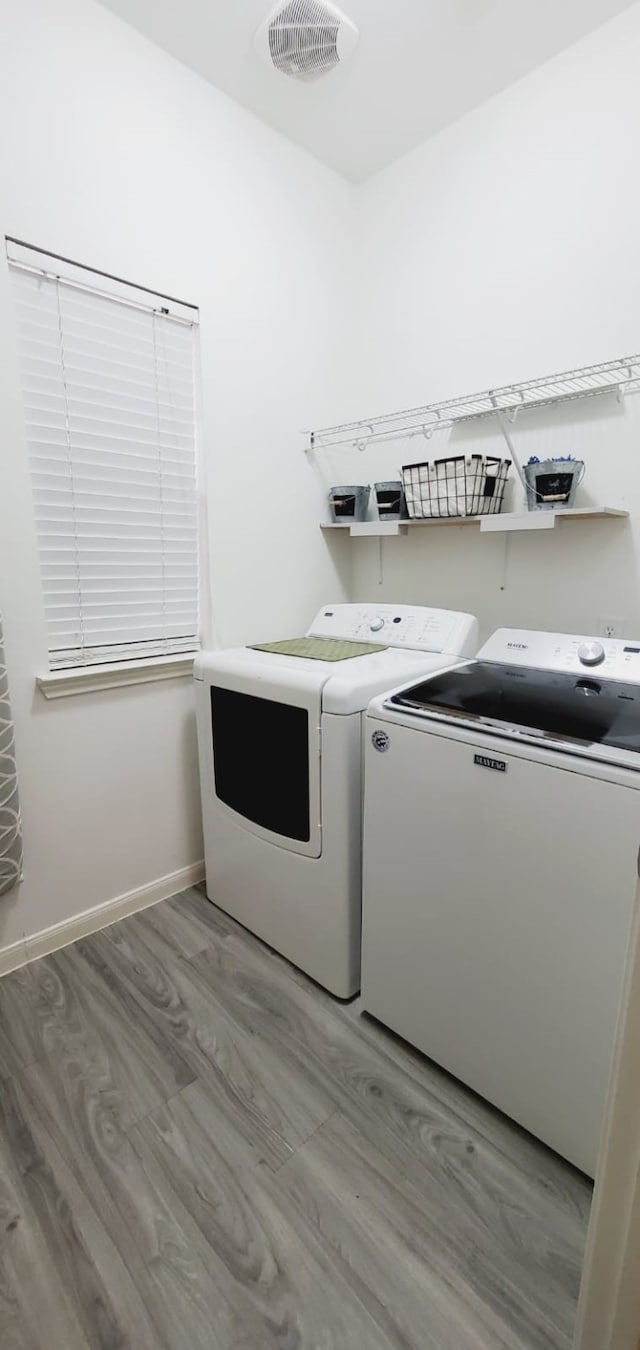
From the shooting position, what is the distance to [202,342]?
5.77ft

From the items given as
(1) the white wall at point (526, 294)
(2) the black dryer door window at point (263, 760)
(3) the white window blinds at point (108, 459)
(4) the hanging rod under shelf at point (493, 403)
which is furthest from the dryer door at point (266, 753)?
(4) the hanging rod under shelf at point (493, 403)

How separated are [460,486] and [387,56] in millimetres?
1216

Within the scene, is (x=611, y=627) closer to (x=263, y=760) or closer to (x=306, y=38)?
(x=263, y=760)

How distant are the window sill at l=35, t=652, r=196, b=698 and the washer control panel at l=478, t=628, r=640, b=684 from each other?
0.97m

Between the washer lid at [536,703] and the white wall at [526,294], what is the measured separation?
0.43 meters

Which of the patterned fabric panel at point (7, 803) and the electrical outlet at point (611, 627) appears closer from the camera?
the patterned fabric panel at point (7, 803)

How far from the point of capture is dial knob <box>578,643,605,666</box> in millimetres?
1377

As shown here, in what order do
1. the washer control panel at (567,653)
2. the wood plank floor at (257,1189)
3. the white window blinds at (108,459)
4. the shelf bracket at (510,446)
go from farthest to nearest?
the shelf bracket at (510,446)
the white window blinds at (108,459)
the washer control panel at (567,653)
the wood plank floor at (257,1189)

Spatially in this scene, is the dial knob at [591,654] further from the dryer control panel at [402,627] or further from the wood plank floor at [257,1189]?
the wood plank floor at [257,1189]

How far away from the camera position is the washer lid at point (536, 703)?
1.03m

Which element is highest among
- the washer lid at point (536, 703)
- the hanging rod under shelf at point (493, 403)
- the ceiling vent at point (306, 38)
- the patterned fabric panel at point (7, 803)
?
the ceiling vent at point (306, 38)

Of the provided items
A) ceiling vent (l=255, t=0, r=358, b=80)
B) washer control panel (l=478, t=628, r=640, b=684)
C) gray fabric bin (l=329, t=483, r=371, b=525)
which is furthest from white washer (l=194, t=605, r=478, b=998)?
ceiling vent (l=255, t=0, r=358, b=80)

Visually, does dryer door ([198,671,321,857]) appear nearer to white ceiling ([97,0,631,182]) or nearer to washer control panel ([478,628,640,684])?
washer control panel ([478,628,640,684])

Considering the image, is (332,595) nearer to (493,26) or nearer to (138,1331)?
(493,26)
